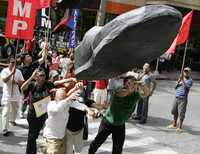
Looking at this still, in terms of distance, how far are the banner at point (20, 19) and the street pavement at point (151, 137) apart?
2101 millimetres

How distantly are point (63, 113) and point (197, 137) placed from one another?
5.81 m

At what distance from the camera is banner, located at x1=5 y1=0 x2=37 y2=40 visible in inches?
412

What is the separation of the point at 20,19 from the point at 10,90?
1.48 meters

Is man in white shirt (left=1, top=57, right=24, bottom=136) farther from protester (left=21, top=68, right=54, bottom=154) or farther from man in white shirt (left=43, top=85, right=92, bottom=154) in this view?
man in white shirt (left=43, top=85, right=92, bottom=154)

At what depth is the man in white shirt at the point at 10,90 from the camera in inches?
410

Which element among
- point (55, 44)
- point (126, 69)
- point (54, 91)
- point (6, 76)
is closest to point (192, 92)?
point (55, 44)

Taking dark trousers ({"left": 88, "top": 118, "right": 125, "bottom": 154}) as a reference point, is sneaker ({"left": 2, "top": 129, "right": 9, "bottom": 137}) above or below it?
below

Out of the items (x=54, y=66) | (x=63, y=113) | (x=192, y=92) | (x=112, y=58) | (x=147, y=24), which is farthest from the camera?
(x=192, y=92)

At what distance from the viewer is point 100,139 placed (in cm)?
842

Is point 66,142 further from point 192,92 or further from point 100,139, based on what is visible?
point 192,92

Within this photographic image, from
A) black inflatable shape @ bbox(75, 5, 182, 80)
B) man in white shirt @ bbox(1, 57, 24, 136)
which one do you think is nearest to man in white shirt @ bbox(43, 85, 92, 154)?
black inflatable shape @ bbox(75, 5, 182, 80)

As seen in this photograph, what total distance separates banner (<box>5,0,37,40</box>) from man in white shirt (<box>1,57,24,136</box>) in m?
0.59

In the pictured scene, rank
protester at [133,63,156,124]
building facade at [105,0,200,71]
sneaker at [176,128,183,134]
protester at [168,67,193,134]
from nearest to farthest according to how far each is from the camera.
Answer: protester at [168,67,193,134] < sneaker at [176,128,183,134] < protester at [133,63,156,124] < building facade at [105,0,200,71]

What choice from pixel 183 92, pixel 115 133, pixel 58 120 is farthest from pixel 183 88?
pixel 58 120
